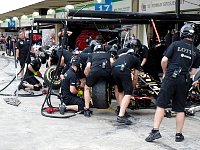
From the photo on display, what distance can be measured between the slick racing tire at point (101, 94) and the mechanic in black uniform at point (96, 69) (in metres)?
0.11

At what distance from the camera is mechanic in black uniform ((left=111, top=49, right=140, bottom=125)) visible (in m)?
7.36

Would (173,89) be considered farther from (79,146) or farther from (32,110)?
(32,110)

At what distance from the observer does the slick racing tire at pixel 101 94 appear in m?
7.85

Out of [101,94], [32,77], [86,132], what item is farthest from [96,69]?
[32,77]

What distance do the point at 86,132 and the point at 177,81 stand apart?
1831mm

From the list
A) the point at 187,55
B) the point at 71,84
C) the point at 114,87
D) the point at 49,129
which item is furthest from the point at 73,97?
the point at 187,55

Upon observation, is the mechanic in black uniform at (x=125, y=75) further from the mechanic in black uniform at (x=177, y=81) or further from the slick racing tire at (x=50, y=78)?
the slick racing tire at (x=50, y=78)

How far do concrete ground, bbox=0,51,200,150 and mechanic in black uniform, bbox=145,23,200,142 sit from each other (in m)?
0.32

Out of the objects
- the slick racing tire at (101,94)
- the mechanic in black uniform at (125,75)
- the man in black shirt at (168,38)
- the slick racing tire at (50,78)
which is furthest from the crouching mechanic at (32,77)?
the man in black shirt at (168,38)

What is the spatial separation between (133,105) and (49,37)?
2092cm

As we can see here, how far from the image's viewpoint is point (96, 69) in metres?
7.86

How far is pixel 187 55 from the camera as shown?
6156 mm

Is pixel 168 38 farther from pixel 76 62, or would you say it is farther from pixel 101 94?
pixel 101 94

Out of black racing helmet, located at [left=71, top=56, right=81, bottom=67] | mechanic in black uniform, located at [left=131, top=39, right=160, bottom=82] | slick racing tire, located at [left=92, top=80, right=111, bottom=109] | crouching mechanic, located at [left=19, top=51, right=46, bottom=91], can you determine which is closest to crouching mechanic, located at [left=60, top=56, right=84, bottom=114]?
black racing helmet, located at [left=71, top=56, right=81, bottom=67]
